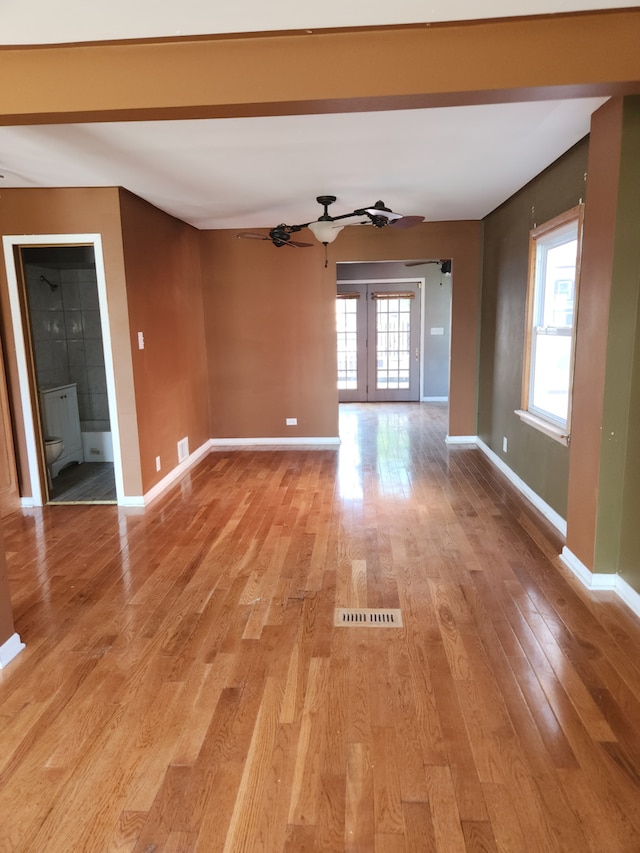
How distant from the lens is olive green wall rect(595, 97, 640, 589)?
259 centimetres

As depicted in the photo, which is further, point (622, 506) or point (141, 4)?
point (622, 506)

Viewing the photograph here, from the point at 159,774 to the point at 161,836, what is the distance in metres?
0.24

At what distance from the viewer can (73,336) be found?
6.06 meters

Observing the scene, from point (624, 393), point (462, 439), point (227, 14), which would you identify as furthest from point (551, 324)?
point (227, 14)

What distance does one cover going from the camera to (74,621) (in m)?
2.75

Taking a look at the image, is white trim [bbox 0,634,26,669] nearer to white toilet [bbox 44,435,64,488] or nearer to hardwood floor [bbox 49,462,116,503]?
hardwood floor [bbox 49,462,116,503]

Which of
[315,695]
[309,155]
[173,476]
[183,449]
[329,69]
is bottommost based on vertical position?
[315,695]

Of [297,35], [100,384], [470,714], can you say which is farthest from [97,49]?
[100,384]

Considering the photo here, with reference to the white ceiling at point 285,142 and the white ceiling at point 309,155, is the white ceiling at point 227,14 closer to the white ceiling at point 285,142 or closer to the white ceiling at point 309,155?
the white ceiling at point 285,142

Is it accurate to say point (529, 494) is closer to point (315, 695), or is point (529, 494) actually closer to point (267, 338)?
point (315, 695)

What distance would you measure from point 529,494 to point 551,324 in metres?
1.38

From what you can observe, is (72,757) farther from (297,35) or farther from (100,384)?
(100,384)

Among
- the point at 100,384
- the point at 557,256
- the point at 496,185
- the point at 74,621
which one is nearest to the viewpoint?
the point at 74,621

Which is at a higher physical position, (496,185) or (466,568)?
(496,185)
